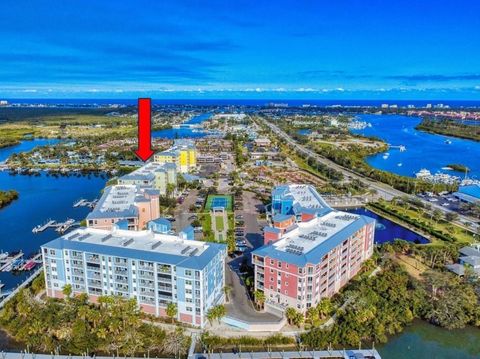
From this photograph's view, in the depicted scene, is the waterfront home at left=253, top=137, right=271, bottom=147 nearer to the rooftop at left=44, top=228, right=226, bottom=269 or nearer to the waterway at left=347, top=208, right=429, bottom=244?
the waterway at left=347, top=208, right=429, bottom=244

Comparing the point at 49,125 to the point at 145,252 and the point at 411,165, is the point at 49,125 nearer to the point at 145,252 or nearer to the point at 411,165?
the point at 411,165

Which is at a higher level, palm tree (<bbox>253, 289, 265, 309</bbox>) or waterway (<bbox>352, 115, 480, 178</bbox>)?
palm tree (<bbox>253, 289, 265, 309</bbox>)

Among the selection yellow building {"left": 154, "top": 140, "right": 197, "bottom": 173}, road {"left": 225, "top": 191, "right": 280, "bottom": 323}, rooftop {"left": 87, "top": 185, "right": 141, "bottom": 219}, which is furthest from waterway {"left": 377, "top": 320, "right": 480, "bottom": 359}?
yellow building {"left": 154, "top": 140, "right": 197, "bottom": 173}

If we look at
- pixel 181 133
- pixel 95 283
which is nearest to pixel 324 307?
pixel 95 283

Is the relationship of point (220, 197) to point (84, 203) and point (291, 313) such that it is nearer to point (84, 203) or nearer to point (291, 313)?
point (84, 203)

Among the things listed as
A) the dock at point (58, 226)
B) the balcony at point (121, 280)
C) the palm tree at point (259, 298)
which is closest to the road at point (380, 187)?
the palm tree at point (259, 298)

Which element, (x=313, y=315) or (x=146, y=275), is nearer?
(x=313, y=315)

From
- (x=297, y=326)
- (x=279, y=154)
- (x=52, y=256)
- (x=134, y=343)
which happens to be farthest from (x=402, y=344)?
(x=279, y=154)
